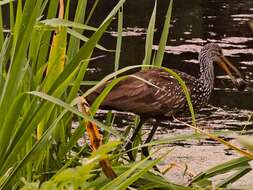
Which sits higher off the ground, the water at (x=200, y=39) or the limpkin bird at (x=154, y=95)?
the limpkin bird at (x=154, y=95)

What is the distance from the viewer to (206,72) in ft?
16.4

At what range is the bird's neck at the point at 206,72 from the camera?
16.0 ft

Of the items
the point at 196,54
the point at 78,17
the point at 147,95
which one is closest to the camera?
the point at 78,17

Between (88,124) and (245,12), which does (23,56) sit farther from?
(245,12)

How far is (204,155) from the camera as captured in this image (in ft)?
16.4

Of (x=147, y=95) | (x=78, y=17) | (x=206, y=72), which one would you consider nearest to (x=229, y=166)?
(x=78, y=17)

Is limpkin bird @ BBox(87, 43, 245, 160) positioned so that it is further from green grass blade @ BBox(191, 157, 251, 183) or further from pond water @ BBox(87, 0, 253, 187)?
green grass blade @ BBox(191, 157, 251, 183)

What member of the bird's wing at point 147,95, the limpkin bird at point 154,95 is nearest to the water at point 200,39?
the limpkin bird at point 154,95

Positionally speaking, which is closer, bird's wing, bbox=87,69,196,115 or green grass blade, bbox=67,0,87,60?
Answer: green grass blade, bbox=67,0,87,60

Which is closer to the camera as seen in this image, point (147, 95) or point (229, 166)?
point (229, 166)

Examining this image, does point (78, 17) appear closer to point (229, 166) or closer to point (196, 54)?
point (229, 166)

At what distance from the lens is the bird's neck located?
4887 millimetres

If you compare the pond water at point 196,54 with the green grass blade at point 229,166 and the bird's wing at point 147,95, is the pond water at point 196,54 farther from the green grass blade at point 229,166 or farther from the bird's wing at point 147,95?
the green grass blade at point 229,166

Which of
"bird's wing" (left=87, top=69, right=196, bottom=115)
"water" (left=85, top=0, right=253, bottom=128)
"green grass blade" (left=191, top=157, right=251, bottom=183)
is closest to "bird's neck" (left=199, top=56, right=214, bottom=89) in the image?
"bird's wing" (left=87, top=69, right=196, bottom=115)
